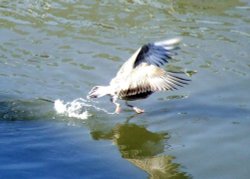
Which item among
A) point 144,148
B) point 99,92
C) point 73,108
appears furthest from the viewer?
point 73,108

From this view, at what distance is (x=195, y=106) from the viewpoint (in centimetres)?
792

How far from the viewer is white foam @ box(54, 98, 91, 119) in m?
7.86

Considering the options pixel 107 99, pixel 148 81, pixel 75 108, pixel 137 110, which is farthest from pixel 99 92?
pixel 107 99

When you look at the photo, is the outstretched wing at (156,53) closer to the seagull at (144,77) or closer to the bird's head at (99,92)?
the seagull at (144,77)

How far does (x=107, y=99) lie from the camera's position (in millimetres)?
8336

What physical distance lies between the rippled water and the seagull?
1.64 ft

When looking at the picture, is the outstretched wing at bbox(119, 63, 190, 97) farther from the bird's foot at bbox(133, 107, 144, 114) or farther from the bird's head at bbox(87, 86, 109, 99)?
the bird's foot at bbox(133, 107, 144, 114)

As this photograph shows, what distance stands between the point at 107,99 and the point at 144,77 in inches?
57.5

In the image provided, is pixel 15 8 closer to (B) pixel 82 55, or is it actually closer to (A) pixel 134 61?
(B) pixel 82 55

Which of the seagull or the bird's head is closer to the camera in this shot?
the seagull

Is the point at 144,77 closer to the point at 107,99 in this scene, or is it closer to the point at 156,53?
the point at 156,53

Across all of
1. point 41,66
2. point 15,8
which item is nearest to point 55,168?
point 41,66

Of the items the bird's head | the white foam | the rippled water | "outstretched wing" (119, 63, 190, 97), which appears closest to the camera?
the rippled water

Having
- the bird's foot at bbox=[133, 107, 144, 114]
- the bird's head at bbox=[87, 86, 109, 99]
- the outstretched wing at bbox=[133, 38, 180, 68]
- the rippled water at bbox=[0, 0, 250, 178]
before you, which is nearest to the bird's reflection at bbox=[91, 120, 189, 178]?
the rippled water at bbox=[0, 0, 250, 178]
